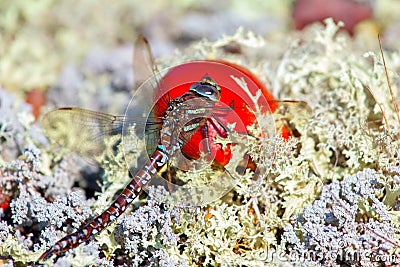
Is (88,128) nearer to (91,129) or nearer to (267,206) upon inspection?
(91,129)

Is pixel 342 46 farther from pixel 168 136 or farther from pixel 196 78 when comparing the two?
pixel 168 136

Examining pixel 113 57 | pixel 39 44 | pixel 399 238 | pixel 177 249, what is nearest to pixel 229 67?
pixel 177 249

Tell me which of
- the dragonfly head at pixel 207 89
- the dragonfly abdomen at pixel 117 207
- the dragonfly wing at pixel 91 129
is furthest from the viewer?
the dragonfly wing at pixel 91 129

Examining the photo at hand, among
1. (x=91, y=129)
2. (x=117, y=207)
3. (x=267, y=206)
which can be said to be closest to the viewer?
(x=117, y=207)

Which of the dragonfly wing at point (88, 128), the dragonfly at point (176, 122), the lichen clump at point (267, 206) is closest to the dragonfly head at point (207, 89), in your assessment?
the dragonfly at point (176, 122)

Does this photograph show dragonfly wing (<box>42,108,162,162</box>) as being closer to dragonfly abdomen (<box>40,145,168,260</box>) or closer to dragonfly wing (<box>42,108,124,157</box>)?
dragonfly wing (<box>42,108,124,157</box>)

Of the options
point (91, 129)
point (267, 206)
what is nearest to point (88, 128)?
point (91, 129)

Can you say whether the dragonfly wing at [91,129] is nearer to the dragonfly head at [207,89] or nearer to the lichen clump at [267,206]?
the lichen clump at [267,206]
